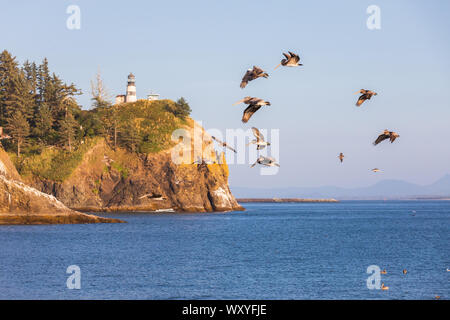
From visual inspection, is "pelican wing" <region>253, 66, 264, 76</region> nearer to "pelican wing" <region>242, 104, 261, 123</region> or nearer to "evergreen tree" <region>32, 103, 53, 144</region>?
"pelican wing" <region>242, 104, 261, 123</region>

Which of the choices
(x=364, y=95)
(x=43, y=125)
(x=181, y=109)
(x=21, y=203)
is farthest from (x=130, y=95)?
(x=364, y=95)

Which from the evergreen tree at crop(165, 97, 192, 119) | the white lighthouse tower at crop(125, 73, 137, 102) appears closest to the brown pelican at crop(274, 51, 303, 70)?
the evergreen tree at crop(165, 97, 192, 119)

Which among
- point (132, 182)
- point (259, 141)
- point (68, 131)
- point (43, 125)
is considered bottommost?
point (132, 182)

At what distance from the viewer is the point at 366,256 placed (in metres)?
68.6

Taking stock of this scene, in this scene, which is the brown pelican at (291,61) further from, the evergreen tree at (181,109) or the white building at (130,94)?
the white building at (130,94)

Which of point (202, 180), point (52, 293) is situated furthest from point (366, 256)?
point (202, 180)

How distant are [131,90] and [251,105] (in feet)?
559

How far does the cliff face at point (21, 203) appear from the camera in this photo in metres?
91.9

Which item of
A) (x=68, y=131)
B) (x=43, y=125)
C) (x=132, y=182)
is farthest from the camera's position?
(x=43, y=125)

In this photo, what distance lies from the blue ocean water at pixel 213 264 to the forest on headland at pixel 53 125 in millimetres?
55996

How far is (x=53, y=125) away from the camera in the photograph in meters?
162

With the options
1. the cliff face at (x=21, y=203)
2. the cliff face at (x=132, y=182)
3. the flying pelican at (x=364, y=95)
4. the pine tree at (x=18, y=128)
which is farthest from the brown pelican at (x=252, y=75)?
the pine tree at (x=18, y=128)

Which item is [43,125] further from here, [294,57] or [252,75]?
[294,57]

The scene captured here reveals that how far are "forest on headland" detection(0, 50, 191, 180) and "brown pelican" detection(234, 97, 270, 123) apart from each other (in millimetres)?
132526
